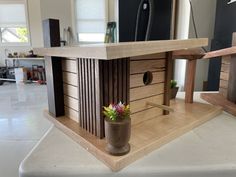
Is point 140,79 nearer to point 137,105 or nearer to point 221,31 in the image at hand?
point 137,105

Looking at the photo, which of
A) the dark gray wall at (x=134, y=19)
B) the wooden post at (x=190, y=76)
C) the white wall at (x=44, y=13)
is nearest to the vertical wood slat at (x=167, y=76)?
the wooden post at (x=190, y=76)

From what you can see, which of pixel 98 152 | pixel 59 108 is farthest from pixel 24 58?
pixel 98 152

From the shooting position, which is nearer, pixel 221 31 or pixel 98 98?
pixel 98 98

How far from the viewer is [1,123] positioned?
6.46 feet

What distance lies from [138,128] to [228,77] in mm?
539

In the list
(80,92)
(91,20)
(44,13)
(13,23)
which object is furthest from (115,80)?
(13,23)

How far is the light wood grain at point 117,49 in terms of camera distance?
1.37 ft

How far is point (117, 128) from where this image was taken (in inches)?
17.5

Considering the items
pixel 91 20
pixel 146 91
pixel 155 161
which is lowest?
pixel 155 161

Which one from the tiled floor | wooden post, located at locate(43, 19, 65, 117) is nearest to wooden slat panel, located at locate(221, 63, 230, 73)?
wooden post, located at locate(43, 19, 65, 117)

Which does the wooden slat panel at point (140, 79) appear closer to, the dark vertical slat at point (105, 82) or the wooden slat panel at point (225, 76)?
the dark vertical slat at point (105, 82)

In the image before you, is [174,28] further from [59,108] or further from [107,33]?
[107,33]

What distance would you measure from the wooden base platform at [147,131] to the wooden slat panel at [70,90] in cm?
9

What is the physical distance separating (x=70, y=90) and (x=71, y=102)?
0.14ft
